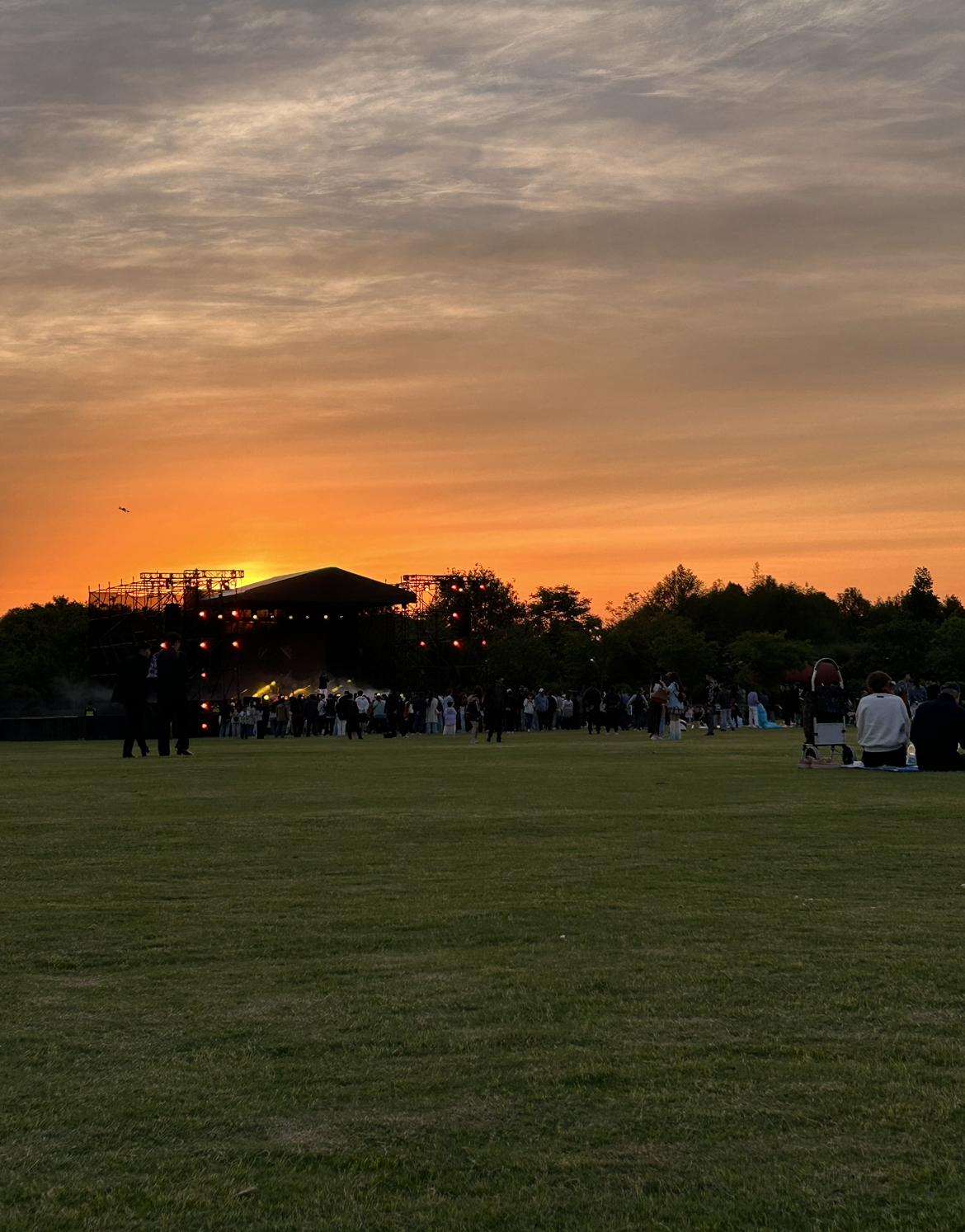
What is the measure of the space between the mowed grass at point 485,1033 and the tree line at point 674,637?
91.3 metres

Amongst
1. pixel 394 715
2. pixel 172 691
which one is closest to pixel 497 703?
pixel 394 715

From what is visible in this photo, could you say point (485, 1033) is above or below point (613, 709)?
below

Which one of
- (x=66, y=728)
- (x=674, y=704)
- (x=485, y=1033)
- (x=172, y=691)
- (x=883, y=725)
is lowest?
(x=485, y=1033)

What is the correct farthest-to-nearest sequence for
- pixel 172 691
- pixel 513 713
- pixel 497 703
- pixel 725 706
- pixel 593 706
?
pixel 513 713 < pixel 725 706 < pixel 593 706 < pixel 497 703 < pixel 172 691

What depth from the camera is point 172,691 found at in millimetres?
26719

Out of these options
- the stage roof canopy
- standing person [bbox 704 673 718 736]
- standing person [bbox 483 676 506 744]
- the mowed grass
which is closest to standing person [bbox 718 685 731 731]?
standing person [bbox 704 673 718 736]

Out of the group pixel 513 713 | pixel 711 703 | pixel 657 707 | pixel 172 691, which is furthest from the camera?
pixel 513 713

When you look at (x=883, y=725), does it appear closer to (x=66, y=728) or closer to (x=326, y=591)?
(x=66, y=728)

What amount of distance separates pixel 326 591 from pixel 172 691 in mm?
45193

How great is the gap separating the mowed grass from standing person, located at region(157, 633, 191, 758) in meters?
13.4

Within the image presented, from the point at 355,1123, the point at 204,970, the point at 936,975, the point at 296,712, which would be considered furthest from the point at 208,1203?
the point at 296,712

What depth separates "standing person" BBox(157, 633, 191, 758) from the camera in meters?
26.0

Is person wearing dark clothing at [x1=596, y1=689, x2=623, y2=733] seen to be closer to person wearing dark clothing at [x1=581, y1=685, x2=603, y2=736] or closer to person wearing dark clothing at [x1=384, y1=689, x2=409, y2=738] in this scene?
person wearing dark clothing at [x1=581, y1=685, x2=603, y2=736]

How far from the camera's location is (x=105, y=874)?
10.5 m
